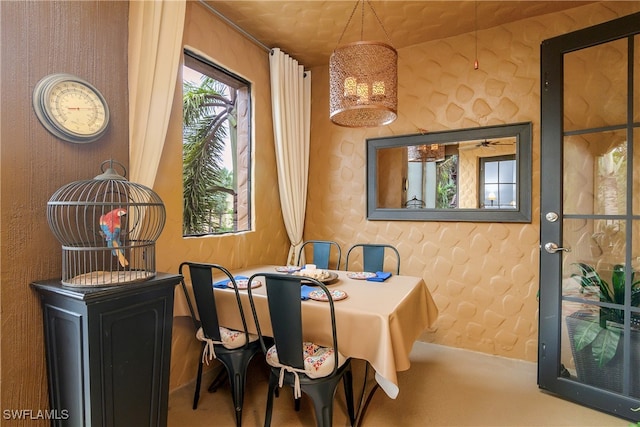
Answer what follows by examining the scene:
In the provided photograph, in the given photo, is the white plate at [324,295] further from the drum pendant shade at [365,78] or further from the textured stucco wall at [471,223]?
the textured stucco wall at [471,223]

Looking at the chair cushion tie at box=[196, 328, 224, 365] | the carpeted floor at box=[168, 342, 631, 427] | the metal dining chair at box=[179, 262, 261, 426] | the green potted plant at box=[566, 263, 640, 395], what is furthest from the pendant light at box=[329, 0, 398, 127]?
the carpeted floor at box=[168, 342, 631, 427]

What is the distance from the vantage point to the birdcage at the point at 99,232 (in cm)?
142

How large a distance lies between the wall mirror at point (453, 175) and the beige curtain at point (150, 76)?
1877 millimetres

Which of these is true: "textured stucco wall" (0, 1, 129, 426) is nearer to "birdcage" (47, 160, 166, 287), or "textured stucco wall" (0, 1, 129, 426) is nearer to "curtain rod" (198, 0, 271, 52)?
"birdcage" (47, 160, 166, 287)

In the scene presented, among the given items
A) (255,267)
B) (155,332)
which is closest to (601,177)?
(255,267)

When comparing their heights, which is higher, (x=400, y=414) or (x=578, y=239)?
(x=578, y=239)

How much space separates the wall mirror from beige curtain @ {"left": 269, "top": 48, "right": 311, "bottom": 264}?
70cm

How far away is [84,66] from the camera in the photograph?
1.65 m

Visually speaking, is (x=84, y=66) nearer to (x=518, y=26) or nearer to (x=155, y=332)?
(x=155, y=332)

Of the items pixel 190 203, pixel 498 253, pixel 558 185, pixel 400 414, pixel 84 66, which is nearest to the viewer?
pixel 84 66

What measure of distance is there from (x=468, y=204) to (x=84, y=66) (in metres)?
2.80

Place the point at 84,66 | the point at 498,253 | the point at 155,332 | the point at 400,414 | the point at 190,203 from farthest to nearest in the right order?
the point at 498,253
the point at 190,203
the point at 400,414
the point at 84,66
the point at 155,332

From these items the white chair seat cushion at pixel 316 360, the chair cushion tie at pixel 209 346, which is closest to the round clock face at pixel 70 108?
the chair cushion tie at pixel 209 346

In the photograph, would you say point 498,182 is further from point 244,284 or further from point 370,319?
point 244,284
